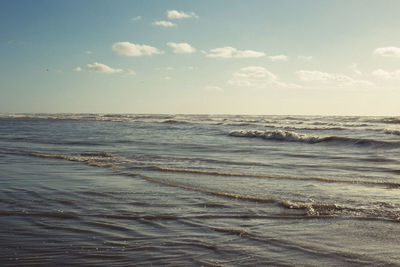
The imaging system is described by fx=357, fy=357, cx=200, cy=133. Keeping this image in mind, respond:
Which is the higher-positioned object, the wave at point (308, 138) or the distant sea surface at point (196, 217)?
the wave at point (308, 138)

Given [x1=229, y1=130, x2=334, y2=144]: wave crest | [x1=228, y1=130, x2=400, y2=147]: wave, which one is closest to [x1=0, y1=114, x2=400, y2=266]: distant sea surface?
[x1=228, y1=130, x2=400, y2=147]: wave

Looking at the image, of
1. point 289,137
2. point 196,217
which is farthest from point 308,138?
point 196,217

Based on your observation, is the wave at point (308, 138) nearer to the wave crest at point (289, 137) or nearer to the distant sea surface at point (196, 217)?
the wave crest at point (289, 137)

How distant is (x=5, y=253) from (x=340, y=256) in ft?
11.7

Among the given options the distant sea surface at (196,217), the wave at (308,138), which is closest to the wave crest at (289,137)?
the wave at (308,138)

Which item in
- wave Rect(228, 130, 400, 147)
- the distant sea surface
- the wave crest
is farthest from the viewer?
the wave crest

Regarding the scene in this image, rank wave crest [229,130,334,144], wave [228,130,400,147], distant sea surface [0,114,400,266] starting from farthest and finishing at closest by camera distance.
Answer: wave crest [229,130,334,144]
wave [228,130,400,147]
distant sea surface [0,114,400,266]

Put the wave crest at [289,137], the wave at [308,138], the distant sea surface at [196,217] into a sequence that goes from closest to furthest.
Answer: the distant sea surface at [196,217], the wave at [308,138], the wave crest at [289,137]

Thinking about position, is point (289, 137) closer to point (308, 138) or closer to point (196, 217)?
point (308, 138)

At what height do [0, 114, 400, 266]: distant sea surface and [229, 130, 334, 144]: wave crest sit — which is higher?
[229, 130, 334, 144]: wave crest

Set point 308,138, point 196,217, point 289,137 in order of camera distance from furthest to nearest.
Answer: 1. point 289,137
2. point 308,138
3. point 196,217

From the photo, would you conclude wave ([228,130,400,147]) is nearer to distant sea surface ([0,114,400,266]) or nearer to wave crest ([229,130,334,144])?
wave crest ([229,130,334,144])

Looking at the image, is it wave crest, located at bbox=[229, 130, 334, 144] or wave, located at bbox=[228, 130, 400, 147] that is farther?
wave crest, located at bbox=[229, 130, 334, 144]

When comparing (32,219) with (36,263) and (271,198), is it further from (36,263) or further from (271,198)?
(271,198)
